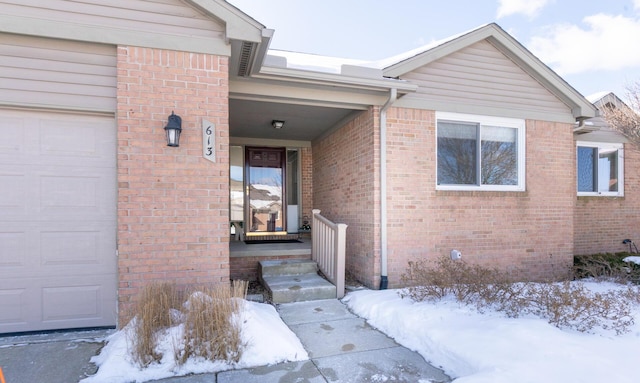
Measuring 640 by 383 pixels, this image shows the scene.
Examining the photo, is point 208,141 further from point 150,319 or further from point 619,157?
point 619,157

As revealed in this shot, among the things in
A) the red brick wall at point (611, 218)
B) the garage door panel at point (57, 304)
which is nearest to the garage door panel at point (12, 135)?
the garage door panel at point (57, 304)

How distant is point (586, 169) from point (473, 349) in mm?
7124

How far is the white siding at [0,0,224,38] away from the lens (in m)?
3.62

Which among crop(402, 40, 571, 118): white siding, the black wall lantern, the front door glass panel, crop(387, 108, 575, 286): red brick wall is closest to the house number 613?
the black wall lantern

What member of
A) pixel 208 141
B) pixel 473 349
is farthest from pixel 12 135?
pixel 473 349

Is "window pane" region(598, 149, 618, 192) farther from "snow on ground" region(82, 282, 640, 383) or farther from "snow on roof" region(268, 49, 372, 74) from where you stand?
"snow on roof" region(268, 49, 372, 74)

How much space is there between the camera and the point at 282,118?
6504 mm

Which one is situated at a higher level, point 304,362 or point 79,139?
point 79,139

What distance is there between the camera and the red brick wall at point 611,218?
7.71 metres

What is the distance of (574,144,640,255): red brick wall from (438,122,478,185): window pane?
139 inches

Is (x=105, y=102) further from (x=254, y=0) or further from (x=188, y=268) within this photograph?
(x=254, y=0)

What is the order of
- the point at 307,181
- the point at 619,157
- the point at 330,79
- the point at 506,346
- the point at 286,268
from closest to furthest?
the point at 506,346 < the point at 330,79 < the point at 286,268 < the point at 619,157 < the point at 307,181

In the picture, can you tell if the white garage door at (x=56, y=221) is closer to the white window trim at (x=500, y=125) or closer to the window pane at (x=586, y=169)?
the white window trim at (x=500, y=125)

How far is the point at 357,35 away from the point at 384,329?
14.9 meters
